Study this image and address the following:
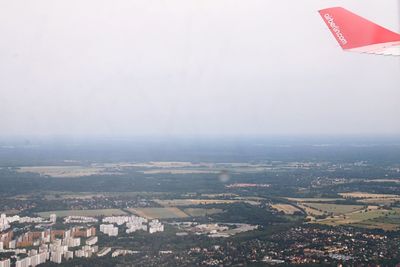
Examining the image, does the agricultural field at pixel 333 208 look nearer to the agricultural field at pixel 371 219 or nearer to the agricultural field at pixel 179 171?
the agricultural field at pixel 371 219

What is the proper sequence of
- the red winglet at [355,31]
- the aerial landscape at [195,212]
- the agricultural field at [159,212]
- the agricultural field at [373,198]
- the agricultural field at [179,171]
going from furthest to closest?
the agricultural field at [179,171]
the agricultural field at [373,198]
the agricultural field at [159,212]
the aerial landscape at [195,212]
the red winglet at [355,31]

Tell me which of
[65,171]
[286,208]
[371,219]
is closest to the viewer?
[371,219]

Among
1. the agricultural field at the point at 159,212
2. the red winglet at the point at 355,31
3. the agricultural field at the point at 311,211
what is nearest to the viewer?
the red winglet at the point at 355,31

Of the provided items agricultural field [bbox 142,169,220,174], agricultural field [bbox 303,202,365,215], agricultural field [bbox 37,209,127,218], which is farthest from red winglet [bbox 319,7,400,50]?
agricultural field [bbox 142,169,220,174]

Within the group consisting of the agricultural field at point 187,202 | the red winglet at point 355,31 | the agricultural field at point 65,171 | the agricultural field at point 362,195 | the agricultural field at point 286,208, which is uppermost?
the red winglet at point 355,31

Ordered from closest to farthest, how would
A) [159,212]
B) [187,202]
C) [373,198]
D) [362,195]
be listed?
[159,212]
[187,202]
[373,198]
[362,195]

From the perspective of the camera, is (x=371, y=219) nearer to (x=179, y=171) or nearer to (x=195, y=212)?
(x=195, y=212)

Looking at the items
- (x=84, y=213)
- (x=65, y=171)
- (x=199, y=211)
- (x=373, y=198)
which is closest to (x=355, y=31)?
(x=199, y=211)

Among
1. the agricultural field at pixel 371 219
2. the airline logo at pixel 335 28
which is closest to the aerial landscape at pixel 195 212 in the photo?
the agricultural field at pixel 371 219
